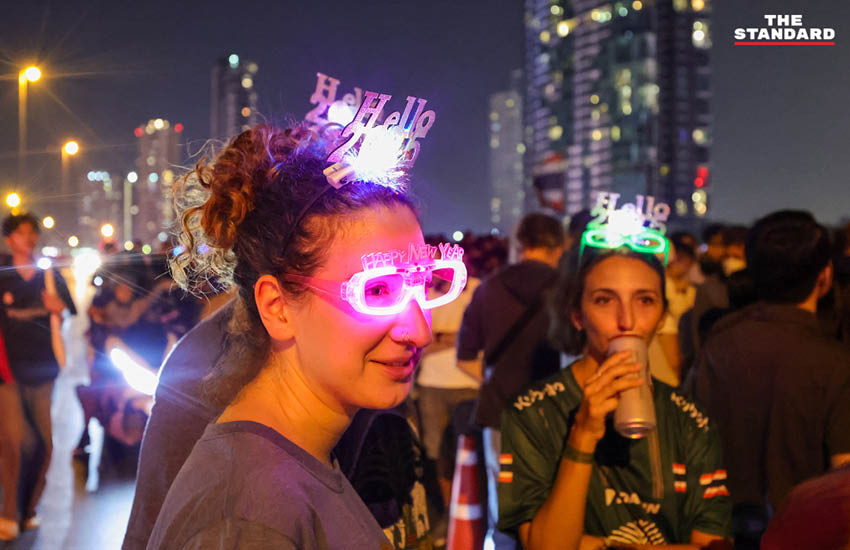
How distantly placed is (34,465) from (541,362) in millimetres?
4254

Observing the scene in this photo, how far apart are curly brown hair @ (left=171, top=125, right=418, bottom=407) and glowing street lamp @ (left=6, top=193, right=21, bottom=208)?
5.65 m

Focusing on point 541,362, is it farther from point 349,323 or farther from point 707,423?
point 349,323

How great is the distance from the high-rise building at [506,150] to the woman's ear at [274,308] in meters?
171

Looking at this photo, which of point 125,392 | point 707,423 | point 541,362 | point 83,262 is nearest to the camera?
Result: point 707,423

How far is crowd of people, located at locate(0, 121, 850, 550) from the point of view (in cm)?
150

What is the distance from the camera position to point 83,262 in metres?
12.0

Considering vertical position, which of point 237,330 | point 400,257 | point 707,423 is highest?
point 400,257

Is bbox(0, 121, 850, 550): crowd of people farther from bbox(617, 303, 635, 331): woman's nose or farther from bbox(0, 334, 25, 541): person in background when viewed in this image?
bbox(0, 334, 25, 541): person in background

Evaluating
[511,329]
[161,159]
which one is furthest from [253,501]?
[511,329]

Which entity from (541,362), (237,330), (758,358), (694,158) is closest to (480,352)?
(541,362)

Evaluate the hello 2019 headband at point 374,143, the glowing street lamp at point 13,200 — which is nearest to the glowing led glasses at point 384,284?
the hello 2019 headband at point 374,143

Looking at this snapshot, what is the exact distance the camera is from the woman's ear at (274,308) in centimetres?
170

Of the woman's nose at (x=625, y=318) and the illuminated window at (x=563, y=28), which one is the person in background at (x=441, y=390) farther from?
the illuminated window at (x=563, y=28)

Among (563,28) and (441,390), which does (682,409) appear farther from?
(563,28)
